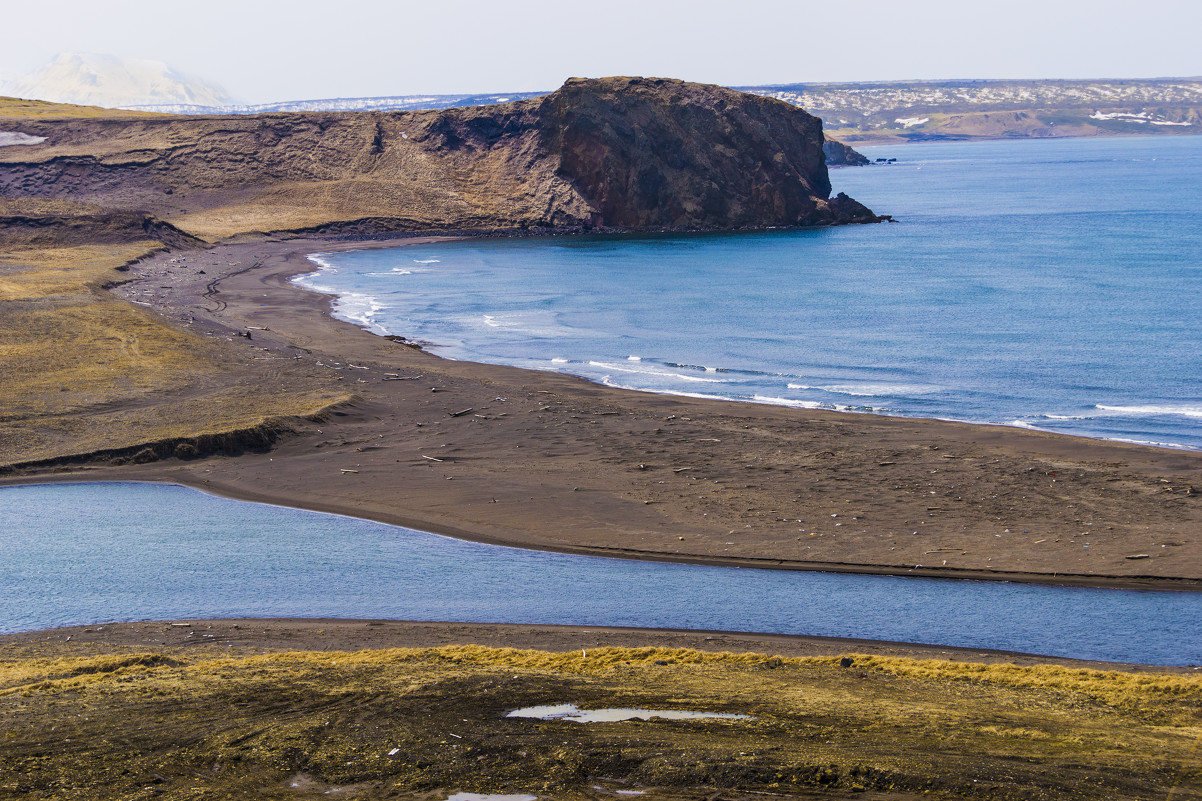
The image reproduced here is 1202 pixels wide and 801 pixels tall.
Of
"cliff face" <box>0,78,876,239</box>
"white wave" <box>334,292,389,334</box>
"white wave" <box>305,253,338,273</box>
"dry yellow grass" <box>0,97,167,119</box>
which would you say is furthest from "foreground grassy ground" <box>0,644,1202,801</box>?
"dry yellow grass" <box>0,97,167,119</box>

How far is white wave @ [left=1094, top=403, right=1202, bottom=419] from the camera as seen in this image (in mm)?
36906

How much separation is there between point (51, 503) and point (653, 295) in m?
47.9

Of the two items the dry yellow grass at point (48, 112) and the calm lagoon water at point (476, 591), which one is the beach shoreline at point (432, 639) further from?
the dry yellow grass at point (48, 112)

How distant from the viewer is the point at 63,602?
882 inches

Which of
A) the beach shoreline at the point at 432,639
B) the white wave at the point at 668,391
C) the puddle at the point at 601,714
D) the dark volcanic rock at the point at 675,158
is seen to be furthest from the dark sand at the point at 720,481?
the dark volcanic rock at the point at 675,158

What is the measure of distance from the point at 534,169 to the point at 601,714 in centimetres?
10834

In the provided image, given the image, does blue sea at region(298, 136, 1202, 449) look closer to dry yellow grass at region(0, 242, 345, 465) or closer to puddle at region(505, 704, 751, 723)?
dry yellow grass at region(0, 242, 345, 465)

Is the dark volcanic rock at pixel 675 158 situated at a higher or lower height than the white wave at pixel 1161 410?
higher

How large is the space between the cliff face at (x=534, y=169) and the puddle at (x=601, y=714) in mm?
99053

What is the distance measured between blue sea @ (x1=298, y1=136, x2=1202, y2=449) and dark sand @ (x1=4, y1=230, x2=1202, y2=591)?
17.5ft

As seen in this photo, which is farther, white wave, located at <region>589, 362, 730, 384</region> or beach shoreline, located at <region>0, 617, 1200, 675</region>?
white wave, located at <region>589, 362, 730, 384</region>

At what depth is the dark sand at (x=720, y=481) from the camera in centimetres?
2414

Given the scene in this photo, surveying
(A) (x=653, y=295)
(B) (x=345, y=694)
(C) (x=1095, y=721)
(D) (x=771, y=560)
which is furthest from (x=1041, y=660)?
(A) (x=653, y=295)

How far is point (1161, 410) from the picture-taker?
37.4 meters
